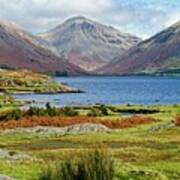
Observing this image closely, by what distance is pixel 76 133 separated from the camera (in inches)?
2330

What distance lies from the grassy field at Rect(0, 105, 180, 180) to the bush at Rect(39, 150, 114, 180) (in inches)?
93.1

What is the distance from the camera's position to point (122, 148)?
145 feet

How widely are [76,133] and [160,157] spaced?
2169 cm

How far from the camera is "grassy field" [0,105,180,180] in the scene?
2933 centimetres

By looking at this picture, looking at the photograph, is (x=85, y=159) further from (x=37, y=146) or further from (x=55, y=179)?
(x=37, y=146)

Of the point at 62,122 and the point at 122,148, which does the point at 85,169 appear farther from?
the point at 62,122

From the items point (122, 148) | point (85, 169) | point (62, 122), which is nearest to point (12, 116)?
point (62, 122)

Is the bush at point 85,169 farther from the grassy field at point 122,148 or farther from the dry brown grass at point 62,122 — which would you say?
the dry brown grass at point 62,122

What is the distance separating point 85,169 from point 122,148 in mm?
23380

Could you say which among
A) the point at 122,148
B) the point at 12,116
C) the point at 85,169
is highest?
the point at 85,169

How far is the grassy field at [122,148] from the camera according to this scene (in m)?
29.3

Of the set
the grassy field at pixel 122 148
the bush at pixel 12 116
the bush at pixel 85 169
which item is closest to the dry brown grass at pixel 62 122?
the grassy field at pixel 122 148

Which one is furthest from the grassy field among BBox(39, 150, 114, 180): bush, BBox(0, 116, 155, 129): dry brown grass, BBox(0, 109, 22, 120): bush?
BBox(0, 109, 22, 120): bush

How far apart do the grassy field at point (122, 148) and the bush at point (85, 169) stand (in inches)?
93.1
